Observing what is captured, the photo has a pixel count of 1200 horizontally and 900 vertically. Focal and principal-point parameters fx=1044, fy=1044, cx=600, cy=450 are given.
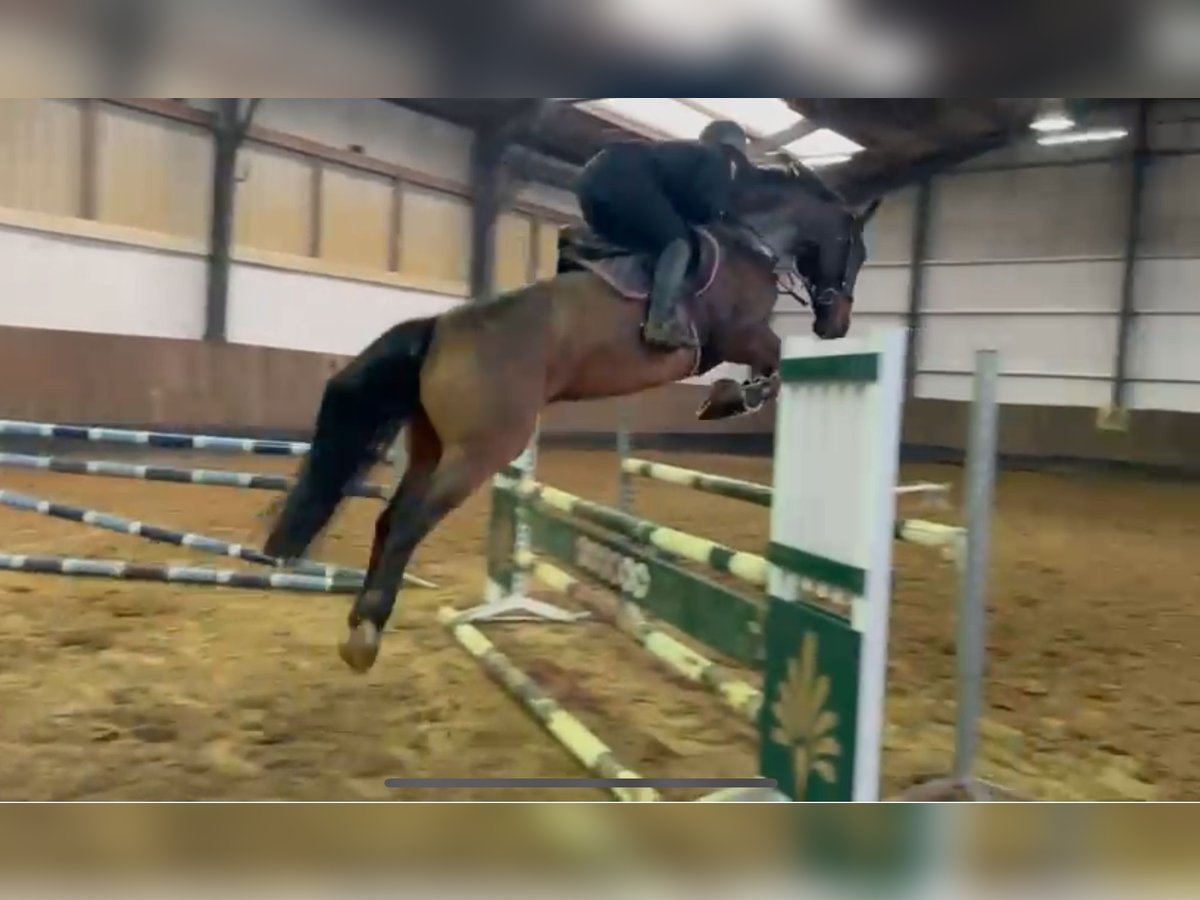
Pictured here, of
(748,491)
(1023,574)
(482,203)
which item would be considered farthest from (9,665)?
(1023,574)

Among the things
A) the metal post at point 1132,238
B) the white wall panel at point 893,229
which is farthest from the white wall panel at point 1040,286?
the white wall panel at point 893,229

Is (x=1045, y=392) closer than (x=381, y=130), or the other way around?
(x=381, y=130)

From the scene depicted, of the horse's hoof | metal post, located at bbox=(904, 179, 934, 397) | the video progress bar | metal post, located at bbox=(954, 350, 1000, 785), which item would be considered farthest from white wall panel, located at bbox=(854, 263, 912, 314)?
the horse's hoof

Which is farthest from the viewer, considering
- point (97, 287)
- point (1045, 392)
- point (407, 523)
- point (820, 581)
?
point (1045, 392)

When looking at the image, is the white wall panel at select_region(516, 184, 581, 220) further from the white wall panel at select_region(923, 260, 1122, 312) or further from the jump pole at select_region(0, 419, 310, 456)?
the white wall panel at select_region(923, 260, 1122, 312)

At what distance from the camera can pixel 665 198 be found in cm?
143

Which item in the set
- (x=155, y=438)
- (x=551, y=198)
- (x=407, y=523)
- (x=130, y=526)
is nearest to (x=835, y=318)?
(x=551, y=198)

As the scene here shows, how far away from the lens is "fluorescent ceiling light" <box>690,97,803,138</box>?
4.59 feet

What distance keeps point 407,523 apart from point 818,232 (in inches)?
26.5

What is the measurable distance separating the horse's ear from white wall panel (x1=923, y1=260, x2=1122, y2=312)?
169 millimetres

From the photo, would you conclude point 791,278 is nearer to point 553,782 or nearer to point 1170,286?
point 1170,286

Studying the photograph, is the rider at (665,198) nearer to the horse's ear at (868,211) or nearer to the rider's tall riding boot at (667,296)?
the rider's tall riding boot at (667,296)

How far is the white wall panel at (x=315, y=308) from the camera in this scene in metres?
1.41

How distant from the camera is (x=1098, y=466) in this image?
6.34 feet
